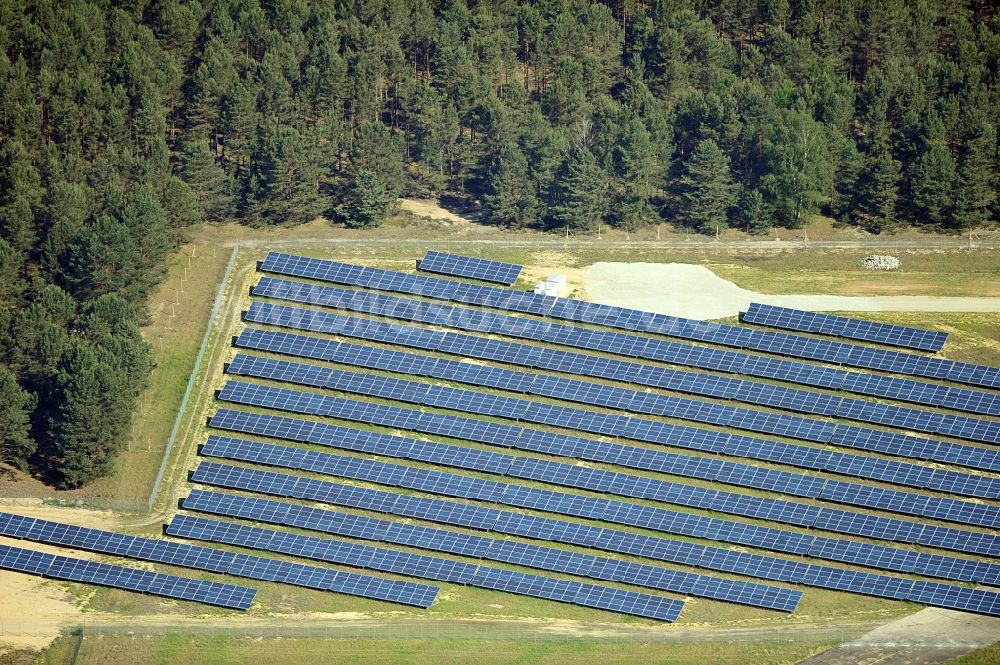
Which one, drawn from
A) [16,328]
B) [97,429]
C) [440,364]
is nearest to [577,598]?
[440,364]

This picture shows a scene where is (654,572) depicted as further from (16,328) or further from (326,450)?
(16,328)

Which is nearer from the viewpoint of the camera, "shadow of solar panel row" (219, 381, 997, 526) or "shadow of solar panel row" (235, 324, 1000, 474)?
"shadow of solar panel row" (219, 381, 997, 526)

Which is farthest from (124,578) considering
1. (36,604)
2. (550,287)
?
(550,287)

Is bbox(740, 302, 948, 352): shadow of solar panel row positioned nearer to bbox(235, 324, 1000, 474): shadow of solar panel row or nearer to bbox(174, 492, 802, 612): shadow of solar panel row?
bbox(235, 324, 1000, 474): shadow of solar panel row

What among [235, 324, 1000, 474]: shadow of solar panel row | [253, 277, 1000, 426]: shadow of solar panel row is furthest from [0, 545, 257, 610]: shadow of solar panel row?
[253, 277, 1000, 426]: shadow of solar panel row

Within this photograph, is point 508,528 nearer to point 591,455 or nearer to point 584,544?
point 584,544

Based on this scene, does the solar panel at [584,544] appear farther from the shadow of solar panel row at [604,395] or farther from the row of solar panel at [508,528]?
the shadow of solar panel row at [604,395]
